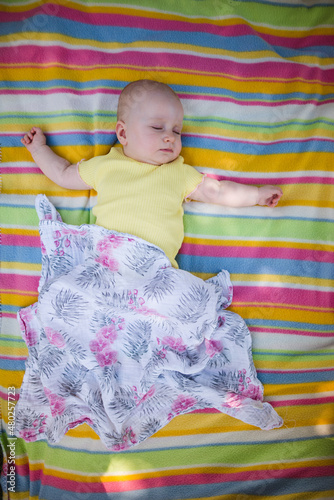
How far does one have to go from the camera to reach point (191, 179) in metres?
1.39

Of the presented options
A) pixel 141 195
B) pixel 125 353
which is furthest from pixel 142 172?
pixel 125 353

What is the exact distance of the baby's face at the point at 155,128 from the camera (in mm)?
1306

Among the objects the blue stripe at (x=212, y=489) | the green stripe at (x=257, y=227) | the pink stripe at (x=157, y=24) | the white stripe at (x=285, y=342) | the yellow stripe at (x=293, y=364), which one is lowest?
the blue stripe at (x=212, y=489)

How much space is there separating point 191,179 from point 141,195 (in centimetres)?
19

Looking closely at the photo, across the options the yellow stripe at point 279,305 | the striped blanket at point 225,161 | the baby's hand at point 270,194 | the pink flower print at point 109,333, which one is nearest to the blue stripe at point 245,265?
the striped blanket at point 225,161

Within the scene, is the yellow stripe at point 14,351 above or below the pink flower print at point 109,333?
below

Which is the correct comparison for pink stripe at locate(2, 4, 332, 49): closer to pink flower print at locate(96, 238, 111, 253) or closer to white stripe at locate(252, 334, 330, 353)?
Result: pink flower print at locate(96, 238, 111, 253)

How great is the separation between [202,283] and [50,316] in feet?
1.62

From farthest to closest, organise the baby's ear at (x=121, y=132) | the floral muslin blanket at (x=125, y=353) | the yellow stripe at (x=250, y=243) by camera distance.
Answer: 1. the yellow stripe at (x=250, y=243)
2. the baby's ear at (x=121, y=132)
3. the floral muslin blanket at (x=125, y=353)

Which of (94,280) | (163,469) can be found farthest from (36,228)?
(163,469)

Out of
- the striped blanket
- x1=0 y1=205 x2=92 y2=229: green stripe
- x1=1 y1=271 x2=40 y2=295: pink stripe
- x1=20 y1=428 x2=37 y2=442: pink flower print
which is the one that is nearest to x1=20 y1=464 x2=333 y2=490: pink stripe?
the striped blanket

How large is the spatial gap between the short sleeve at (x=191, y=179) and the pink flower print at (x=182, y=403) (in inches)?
26.9

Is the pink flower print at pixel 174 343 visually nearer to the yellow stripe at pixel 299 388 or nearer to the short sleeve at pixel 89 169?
the yellow stripe at pixel 299 388

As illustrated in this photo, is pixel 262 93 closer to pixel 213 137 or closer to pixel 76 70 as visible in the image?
pixel 213 137
